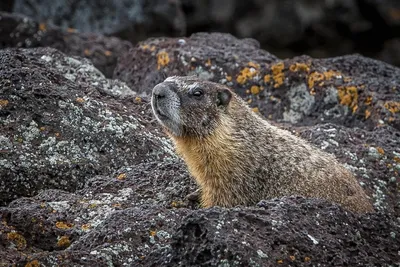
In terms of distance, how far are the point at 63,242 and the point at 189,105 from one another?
76.7 inches

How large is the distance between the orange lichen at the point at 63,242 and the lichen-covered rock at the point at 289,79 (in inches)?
151

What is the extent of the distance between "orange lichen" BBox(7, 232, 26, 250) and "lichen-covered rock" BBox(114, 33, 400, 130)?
4.09 m

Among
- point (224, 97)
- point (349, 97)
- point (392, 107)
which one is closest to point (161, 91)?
point (224, 97)

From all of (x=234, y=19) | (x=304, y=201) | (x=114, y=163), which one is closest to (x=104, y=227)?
(x=304, y=201)

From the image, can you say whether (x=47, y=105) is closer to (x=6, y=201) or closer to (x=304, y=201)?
(x=6, y=201)

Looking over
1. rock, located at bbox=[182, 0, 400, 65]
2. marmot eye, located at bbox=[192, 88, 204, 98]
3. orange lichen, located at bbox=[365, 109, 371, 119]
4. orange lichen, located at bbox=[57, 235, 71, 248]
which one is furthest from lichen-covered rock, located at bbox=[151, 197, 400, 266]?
rock, located at bbox=[182, 0, 400, 65]

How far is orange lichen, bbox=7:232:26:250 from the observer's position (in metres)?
6.43

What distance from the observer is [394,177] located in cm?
830

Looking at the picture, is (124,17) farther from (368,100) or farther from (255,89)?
(368,100)

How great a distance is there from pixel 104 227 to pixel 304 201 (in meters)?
1.27

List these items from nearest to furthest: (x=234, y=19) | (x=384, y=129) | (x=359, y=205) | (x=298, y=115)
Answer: (x=359, y=205), (x=384, y=129), (x=298, y=115), (x=234, y=19)

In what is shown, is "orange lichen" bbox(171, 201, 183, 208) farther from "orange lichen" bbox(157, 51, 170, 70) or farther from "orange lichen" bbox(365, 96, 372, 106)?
"orange lichen" bbox(157, 51, 170, 70)

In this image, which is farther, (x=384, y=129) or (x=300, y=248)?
Answer: (x=384, y=129)

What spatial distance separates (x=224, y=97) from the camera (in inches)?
322
